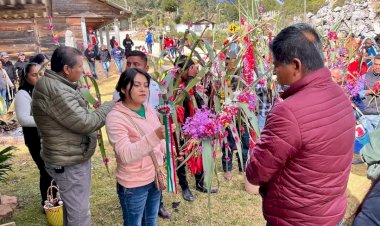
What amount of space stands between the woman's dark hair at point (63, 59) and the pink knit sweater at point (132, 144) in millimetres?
418

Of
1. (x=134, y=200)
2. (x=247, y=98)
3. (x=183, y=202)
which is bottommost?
(x=183, y=202)

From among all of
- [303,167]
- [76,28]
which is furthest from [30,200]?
[76,28]

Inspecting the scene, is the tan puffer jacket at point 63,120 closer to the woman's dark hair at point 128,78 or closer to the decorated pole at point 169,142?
the woman's dark hair at point 128,78

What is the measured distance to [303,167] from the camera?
1350 mm

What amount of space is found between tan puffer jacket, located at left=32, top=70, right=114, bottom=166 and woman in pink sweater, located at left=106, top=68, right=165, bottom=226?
9.1 inches

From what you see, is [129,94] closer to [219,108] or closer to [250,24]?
[219,108]

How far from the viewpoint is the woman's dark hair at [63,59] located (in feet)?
6.72

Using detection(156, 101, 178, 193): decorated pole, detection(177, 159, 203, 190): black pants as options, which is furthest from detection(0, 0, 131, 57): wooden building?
detection(156, 101, 178, 193): decorated pole

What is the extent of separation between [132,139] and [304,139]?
3.32 ft

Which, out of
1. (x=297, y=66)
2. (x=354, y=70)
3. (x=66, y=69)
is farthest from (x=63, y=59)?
(x=354, y=70)

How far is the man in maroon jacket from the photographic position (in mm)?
1295

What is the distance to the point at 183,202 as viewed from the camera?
3.42m

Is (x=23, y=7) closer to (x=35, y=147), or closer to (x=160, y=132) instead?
(x=35, y=147)

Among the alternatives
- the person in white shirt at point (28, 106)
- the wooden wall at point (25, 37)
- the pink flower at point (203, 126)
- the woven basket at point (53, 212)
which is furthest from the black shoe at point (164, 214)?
the wooden wall at point (25, 37)
